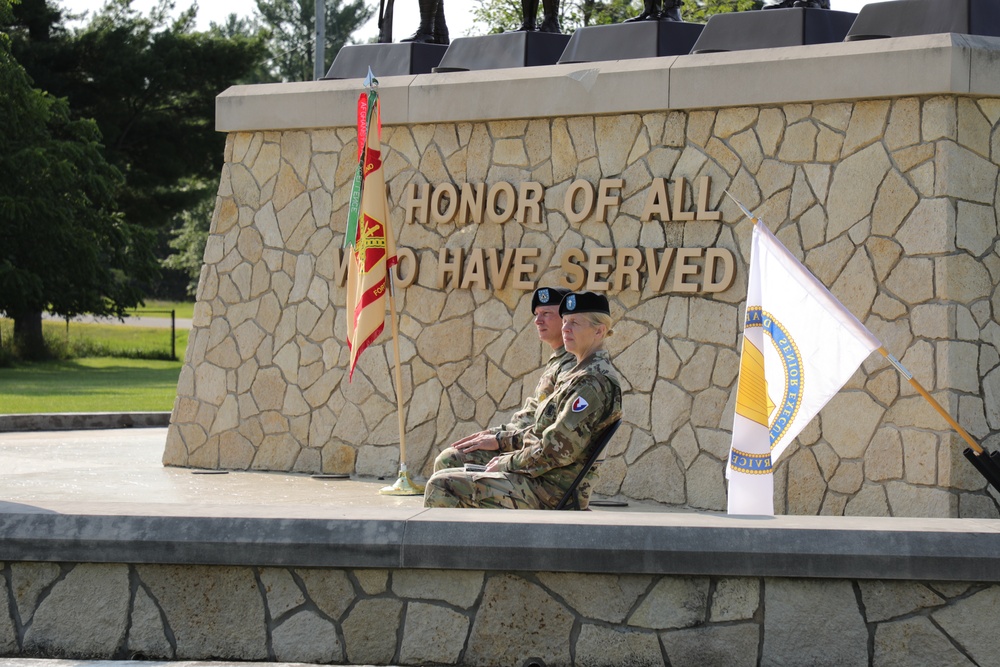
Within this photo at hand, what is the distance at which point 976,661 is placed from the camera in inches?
195

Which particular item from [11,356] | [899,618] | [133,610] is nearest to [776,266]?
[899,618]

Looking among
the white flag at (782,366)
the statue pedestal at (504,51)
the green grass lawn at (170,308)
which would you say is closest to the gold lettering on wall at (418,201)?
the statue pedestal at (504,51)

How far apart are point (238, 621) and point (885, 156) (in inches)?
196

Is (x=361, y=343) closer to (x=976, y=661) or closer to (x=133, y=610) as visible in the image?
(x=133, y=610)

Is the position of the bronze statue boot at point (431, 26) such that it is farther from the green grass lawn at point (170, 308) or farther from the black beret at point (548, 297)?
the green grass lawn at point (170, 308)

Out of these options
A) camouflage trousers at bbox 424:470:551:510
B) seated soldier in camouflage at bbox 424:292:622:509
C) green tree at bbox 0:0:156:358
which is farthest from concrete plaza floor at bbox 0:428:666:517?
green tree at bbox 0:0:156:358

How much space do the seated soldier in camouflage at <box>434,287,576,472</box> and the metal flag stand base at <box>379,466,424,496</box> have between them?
1553mm

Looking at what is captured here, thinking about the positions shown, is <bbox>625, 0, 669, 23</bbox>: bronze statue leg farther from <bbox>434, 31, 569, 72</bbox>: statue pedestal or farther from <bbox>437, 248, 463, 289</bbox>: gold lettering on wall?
<bbox>437, 248, 463, 289</bbox>: gold lettering on wall

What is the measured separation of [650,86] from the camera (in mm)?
9148

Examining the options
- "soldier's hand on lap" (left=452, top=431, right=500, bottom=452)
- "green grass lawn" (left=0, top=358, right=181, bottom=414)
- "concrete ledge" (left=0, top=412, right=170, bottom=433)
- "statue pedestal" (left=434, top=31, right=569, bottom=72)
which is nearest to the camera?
"soldier's hand on lap" (left=452, top=431, right=500, bottom=452)

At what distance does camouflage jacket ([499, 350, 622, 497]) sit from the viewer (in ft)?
20.1

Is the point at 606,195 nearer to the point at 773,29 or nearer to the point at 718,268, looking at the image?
the point at 718,268

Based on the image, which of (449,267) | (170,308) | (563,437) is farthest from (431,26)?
(170,308)

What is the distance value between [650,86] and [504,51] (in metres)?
1.86
